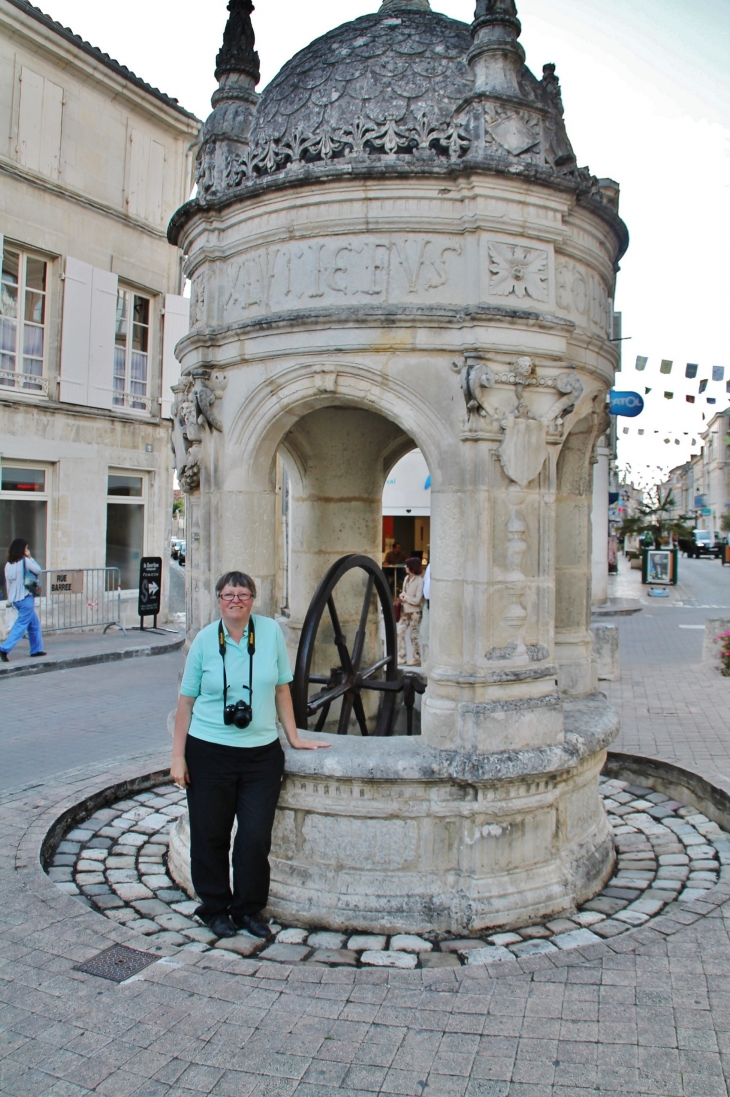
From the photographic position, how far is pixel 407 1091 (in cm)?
261

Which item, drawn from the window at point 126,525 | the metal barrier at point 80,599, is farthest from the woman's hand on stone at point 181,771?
the window at point 126,525

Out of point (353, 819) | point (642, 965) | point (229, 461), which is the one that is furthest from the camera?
point (229, 461)

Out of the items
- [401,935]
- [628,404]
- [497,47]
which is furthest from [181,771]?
[628,404]

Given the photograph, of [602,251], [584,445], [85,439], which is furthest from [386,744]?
[85,439]

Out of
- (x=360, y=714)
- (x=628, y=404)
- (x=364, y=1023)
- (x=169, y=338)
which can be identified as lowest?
(x=364, y=1023)

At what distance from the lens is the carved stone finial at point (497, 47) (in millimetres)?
4152

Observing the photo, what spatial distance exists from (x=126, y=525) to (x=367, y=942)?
13314 millimetres

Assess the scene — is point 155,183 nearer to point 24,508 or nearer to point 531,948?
point 24,508

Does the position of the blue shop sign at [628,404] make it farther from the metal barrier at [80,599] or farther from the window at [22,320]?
the window at [22,320]

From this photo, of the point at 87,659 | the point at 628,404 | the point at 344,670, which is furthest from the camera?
the point at 628,404

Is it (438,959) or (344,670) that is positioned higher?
(344,670)

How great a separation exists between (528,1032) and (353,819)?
1.36 meters

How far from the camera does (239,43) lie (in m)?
4.90

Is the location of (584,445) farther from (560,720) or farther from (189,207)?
(189,207)
